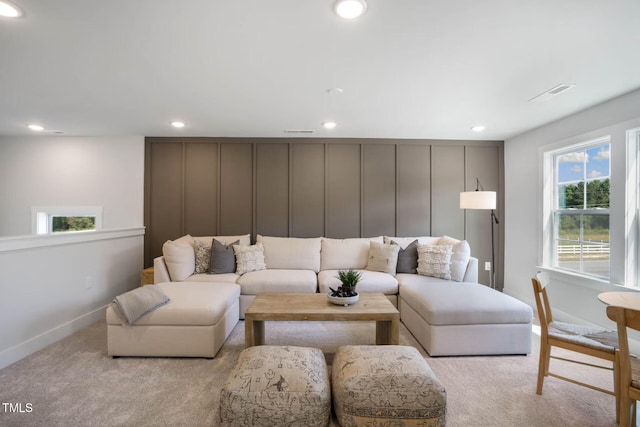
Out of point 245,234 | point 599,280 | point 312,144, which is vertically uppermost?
point 312,144

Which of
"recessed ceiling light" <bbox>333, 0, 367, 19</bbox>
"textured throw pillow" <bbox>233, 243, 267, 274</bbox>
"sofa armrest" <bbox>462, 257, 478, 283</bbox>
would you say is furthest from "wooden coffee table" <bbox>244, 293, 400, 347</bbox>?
"recessed ceiling light" <bbox>333, 0, 367, 19</bbox>

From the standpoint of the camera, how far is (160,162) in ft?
14.3

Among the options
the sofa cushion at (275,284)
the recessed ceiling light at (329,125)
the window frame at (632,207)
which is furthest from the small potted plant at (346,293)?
the window frame at (632,207)

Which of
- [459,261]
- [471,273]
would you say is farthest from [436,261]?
[471,273]

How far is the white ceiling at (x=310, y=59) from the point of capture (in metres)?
1.63

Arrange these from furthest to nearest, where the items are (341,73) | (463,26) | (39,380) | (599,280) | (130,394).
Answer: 1. (599,280)
2. (341,73)
3. (39,380)
4. (130,394)
5. (463,26)

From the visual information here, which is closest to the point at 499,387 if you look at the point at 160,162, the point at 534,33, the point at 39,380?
the point at 534,33

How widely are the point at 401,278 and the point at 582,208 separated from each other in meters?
2.22

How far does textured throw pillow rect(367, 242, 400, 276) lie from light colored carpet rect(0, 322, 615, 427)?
1.12 m

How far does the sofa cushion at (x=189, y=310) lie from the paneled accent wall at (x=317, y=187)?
169cm

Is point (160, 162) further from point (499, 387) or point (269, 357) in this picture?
point (499, 387)

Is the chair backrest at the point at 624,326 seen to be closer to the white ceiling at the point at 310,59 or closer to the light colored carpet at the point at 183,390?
the light colored carpet at the point at 183,390

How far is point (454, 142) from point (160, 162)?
4.57 meters

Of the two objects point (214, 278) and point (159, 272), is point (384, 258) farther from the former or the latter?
point (159, 272)
